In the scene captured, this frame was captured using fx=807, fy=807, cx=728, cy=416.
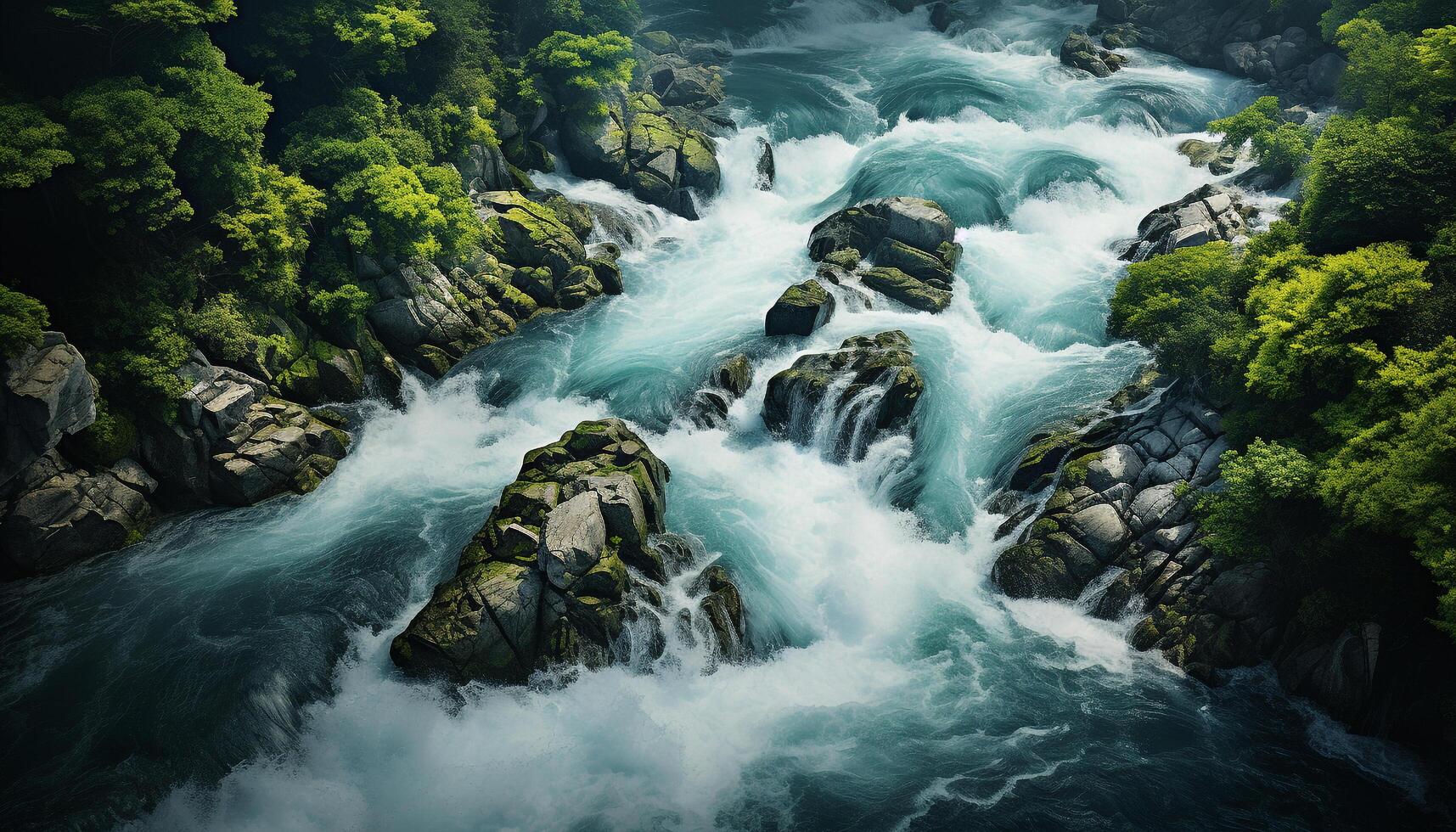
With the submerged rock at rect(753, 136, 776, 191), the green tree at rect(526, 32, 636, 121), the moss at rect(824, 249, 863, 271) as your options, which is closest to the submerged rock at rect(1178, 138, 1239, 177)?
the moss at rect(824, 249, 863, 271)

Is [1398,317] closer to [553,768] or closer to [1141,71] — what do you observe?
[553,768]

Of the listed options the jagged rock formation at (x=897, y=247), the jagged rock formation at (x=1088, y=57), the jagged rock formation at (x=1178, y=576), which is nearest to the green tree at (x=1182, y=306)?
the jagged rock formation at (x=1178, y=576)

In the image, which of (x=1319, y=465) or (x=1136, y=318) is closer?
(x=1319, y=465)

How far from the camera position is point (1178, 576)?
22266 mm

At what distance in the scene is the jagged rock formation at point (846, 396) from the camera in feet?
97.1

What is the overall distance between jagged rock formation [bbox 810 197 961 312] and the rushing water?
170 cm

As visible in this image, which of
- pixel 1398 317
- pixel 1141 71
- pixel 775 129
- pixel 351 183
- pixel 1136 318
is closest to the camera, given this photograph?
pixel 1398 317

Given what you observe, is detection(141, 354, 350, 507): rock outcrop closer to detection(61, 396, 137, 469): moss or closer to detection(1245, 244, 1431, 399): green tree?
detection(61, 396, 137, 469): moss

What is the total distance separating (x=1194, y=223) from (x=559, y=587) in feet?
104

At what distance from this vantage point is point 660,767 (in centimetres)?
1962

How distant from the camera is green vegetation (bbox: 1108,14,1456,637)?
18.5m

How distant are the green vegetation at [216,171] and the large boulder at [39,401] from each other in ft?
2.77

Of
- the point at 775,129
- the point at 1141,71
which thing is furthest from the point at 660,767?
the point at 1141,71

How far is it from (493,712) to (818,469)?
46.4 feet
